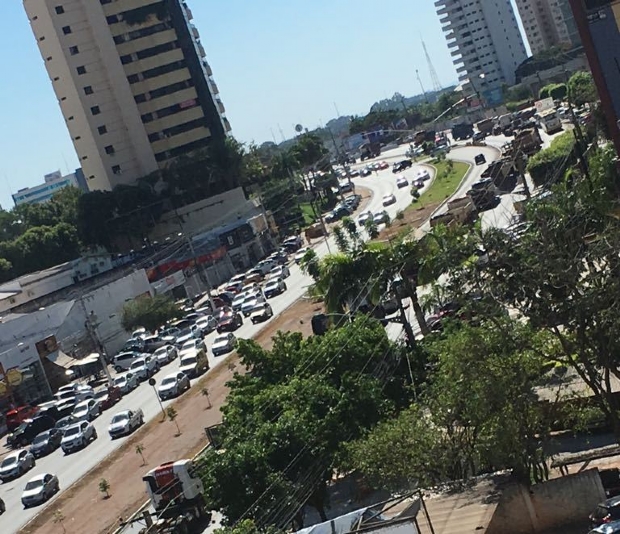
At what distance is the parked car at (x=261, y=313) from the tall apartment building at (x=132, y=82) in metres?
46.6

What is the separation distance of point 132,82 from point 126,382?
2206 inches

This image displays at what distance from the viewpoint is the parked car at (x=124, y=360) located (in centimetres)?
6006

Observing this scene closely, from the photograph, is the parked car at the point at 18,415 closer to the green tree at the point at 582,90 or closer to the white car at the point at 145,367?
the white car at the point at 145,367

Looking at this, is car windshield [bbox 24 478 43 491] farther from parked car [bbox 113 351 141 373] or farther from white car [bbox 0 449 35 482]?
parked car [bbox 113 351 141 373]

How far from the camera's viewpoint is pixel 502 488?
21.2 m

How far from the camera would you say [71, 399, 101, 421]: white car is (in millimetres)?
50406

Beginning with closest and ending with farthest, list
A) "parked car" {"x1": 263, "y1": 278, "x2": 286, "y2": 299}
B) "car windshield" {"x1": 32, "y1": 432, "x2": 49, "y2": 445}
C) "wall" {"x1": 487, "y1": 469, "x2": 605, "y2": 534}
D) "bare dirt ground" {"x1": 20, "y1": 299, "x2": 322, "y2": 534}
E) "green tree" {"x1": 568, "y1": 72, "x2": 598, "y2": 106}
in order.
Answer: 1. "wall" {"x1": 487, "y1": 469, "x2": 605, "y2": 534}
2. "bare dirt ground" {"x1": 20, "y1": 299, "x2": 322, "y2": 534}
3. "car windshield" {"x1": 32, "y1": 432, "x2": 49, "y2": 445}
4. "parked car" {"x1": 263, "y1": 278, "x2": 286, "y2": 299}
5. "green tree" {"x1": 568, "y1": 72, "x2": 598, "y2": 106}

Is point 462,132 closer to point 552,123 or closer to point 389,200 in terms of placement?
point 552,123

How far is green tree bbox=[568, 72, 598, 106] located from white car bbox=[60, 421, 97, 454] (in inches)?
1768

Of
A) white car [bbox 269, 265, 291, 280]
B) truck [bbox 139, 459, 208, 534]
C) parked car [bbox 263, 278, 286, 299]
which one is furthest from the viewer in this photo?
white car [bbox 269, 265, 291, 280]

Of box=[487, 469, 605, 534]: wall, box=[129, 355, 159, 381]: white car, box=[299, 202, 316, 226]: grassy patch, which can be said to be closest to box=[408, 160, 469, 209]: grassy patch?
box=[299, 202, 316, 226]: grassy patch

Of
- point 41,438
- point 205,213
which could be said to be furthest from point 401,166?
point 41,438

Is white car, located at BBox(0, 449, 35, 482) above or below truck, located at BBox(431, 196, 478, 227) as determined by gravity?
below

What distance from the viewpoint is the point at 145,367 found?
5572cm
